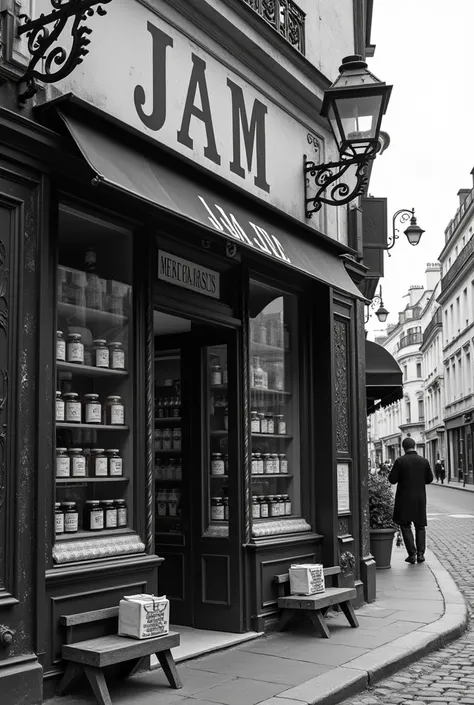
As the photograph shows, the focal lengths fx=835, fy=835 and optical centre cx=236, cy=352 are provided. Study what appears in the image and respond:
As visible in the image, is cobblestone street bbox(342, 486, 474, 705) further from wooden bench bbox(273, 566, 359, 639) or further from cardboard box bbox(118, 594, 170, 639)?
cardboard box bbox(118, 594, 170, 639)

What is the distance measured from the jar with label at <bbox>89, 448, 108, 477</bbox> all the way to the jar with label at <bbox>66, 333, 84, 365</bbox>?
0.67 meters

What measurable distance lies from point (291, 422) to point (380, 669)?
3.01m

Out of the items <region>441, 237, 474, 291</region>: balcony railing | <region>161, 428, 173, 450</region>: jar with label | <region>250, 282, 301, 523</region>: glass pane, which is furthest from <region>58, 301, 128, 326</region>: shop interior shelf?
<region>441, 237, 474, 291</region>: balcony railing

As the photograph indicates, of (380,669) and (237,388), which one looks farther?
(237,388)

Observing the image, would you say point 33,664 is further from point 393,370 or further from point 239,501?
point 393,370

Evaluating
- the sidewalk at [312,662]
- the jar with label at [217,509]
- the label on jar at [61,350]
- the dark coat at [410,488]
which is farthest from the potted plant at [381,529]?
the label on jar at [61,350]

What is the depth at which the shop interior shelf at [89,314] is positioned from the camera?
237 inches

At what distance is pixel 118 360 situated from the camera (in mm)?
6312

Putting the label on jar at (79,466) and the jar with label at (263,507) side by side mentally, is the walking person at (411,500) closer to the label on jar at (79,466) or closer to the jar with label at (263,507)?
the jar with label at (263,507)

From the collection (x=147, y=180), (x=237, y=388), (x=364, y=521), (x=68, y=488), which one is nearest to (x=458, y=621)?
(x=364, y=521)

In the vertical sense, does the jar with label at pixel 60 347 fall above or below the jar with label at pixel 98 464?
above

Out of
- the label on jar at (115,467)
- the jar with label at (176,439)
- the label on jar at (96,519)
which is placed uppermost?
the jar with label at (176,439)

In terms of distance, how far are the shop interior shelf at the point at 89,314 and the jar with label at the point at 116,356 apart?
0.60ft

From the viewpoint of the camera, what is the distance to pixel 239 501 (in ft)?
25.1
